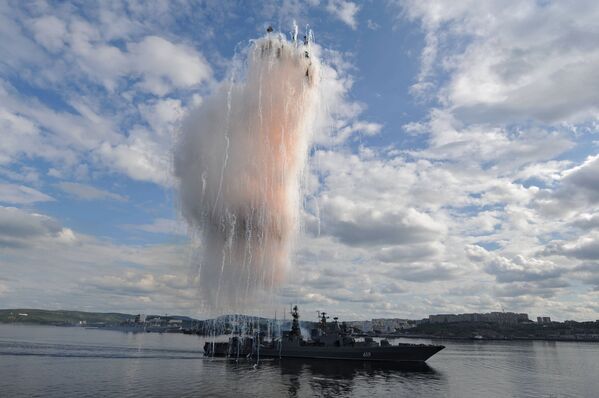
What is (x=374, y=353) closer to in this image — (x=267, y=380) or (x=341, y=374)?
(x=341, y=374)

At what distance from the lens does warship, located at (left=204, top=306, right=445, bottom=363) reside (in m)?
105

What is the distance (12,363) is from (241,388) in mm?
52934

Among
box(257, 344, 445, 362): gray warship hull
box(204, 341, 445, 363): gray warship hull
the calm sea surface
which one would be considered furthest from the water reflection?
box(204, 341, 445, 363): gray warship hull

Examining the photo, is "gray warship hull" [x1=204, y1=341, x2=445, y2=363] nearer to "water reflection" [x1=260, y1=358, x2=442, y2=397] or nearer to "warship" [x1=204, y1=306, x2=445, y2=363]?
"warship" [x1=204, y1=306, x2=445, y2=363]

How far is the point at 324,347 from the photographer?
10875 cm

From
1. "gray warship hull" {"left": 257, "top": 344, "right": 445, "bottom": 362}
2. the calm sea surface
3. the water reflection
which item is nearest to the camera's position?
the calm sea surface

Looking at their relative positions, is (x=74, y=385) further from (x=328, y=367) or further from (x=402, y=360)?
(x=402, y=360)

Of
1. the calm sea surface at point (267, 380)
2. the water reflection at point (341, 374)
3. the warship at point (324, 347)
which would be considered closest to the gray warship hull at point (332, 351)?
the warship at point (324, 347)

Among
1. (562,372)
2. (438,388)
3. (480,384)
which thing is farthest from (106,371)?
(562,372)

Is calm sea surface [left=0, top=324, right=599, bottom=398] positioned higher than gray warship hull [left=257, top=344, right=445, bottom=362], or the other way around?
gray warship hull [left=257, top=344, right=445, bottom=362]

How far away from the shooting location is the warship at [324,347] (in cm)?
10462

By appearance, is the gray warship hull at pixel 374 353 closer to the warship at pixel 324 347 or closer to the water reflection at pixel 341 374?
the warship at pixel 324 347

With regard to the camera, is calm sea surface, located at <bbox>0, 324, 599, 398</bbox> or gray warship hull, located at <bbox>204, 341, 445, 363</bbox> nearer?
calm sea surface, located at <bbox>0, 324, 599, 398</bbox>

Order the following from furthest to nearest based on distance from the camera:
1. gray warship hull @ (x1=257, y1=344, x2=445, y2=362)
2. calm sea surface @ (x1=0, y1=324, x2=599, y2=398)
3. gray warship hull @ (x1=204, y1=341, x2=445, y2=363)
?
1. gray warship hull @ (x1=204, y1=341, x2=445, y2=363)
2. gray warship hull @ (x1=257, y1=344, x2=445, y2=362)
3. calm sea surface @ (x1=0, y1=324, x2=599, y2=398)
